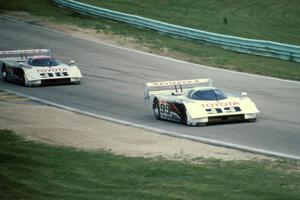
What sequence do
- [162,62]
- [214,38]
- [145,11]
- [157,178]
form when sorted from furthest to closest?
[145,11], [214,38], [162,62], [157,178]

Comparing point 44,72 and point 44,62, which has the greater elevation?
point 44,62

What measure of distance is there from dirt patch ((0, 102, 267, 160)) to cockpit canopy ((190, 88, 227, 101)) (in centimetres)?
213

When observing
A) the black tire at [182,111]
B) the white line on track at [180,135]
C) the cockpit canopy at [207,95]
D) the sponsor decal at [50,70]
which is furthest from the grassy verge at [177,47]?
the black tire at [182,111]

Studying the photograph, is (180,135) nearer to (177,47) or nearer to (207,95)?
(207,95)

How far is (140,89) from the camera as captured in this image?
32.3m

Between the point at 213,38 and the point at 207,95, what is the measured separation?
57.5ft

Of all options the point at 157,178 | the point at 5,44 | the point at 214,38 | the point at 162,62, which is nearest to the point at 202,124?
Answer: the point at 157,178

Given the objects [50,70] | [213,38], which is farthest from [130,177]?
[213,38]

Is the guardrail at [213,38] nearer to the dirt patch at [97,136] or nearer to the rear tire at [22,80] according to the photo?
the rear tire at [22,80]

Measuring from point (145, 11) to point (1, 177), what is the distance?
3640 centimetres

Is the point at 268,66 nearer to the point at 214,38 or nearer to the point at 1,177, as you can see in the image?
the point at 214,38

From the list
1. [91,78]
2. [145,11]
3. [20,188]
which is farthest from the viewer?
[145,11]

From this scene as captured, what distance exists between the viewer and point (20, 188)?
1579 cm

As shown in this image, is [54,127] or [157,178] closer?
[157,178]
